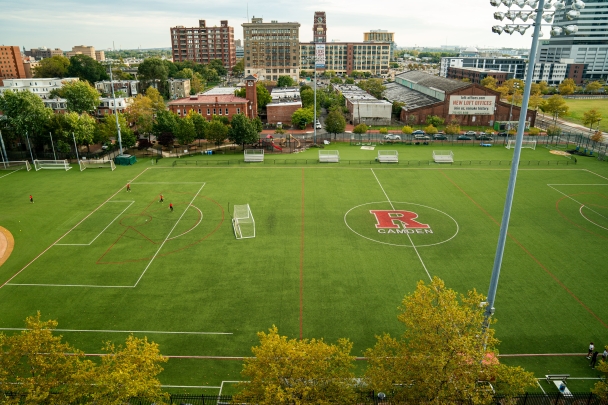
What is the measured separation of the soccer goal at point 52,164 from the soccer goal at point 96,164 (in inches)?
79.6

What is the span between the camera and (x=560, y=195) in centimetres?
4772

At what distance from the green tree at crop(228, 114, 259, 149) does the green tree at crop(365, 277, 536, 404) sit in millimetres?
55499

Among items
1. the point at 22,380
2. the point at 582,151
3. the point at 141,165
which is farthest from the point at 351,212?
the point at 582,151

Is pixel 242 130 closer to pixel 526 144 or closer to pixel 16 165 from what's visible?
pixel 16 165

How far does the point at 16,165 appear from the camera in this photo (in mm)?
62344

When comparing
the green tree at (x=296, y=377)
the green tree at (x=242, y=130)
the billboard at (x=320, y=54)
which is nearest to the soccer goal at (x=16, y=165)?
the green tree at (x=242, y=130)

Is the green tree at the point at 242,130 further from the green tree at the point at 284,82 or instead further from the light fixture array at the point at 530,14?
the green tree at the point at 284,82

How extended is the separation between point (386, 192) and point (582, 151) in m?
42.4

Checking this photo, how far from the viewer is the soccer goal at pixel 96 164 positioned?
198ft

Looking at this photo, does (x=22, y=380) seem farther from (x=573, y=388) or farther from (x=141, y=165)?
(x=141, y=165)

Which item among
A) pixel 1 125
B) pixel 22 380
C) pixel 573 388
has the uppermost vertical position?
pixel 1 125

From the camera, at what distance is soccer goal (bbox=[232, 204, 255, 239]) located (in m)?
38.1

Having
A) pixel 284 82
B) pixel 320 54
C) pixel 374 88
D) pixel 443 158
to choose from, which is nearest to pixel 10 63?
pixel 284 82

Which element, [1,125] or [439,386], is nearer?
[439,386]
